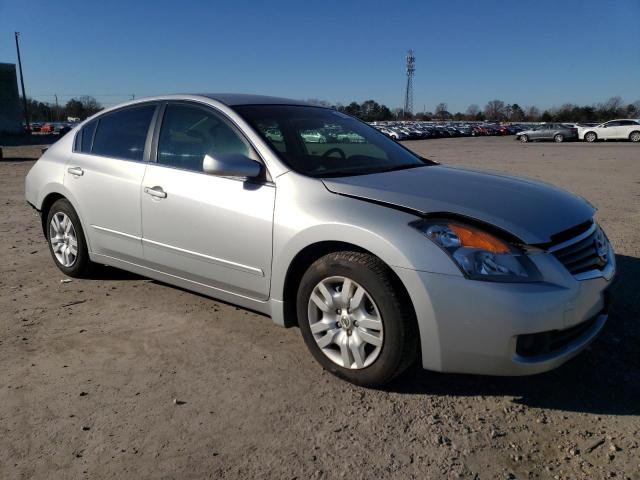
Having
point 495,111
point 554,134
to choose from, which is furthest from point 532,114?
point 554,134

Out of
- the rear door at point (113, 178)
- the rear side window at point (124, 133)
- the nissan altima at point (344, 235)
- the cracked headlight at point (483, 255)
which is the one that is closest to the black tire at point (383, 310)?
the nissan altima at point (344, 235)

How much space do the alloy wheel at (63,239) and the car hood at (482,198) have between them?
2723 millimetres

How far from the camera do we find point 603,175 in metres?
14.1

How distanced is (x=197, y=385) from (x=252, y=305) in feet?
2.05

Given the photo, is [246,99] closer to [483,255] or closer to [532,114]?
[483,255]

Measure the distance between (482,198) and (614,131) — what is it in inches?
1532

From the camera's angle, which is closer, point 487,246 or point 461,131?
point 487,246

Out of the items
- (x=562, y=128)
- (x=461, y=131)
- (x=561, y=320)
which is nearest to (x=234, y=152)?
(x=561, y=320)

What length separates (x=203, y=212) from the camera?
359cm

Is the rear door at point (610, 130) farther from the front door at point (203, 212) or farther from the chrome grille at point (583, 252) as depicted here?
the front door at point (203, 212)

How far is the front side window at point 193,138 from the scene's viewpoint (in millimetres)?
3725

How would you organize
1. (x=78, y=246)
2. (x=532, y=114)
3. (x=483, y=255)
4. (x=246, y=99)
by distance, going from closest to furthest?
(x=483, y=255) → (x=246, y=99) → (x=78, y=246) → (x=532, y=114)

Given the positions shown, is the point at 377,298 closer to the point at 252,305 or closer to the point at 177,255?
the point at 252,305

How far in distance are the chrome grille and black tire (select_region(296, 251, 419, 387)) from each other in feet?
2.68
